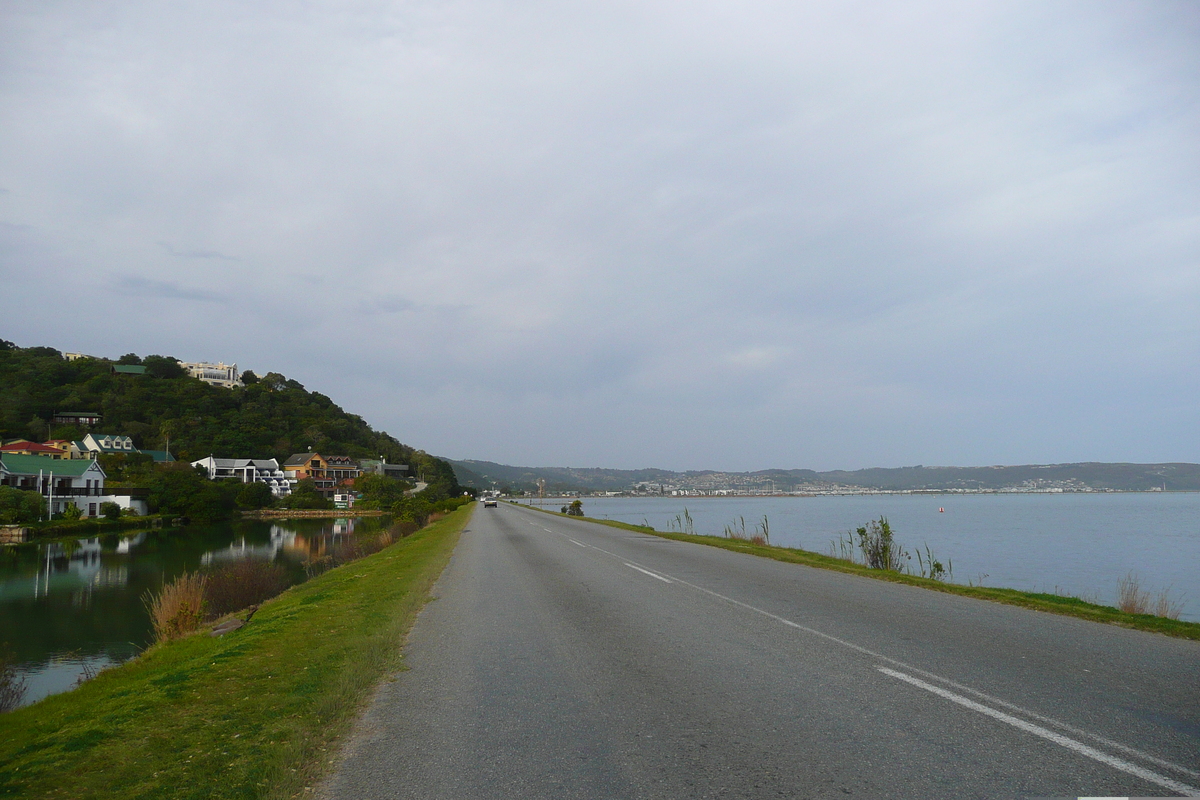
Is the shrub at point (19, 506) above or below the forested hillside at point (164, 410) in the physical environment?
below

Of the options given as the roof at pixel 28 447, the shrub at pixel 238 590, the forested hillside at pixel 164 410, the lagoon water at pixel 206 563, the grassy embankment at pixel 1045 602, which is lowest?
the lagoon water at pixel 206 563

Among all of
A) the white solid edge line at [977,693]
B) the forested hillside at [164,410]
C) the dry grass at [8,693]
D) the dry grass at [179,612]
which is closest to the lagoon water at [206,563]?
the dry grass at [8,693]

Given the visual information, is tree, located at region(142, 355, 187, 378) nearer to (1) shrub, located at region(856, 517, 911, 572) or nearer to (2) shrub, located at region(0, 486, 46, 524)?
(2) shrub, located at region(0, 486, 46, 524)

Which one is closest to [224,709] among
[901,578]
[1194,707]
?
[1194,707]

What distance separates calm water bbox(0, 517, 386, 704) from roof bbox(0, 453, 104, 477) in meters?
15.9

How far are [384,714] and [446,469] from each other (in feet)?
583

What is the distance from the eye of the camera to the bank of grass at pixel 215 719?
4.61m

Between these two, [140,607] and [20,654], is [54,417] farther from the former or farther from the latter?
[20,654]

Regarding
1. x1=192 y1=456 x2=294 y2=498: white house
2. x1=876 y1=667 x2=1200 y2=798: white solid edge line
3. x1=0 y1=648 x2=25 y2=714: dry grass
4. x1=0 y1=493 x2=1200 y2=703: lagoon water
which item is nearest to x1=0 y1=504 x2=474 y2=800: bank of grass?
x1=0 y1=648 x2=25 y2=714: dry grass

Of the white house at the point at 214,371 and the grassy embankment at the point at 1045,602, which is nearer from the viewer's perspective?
the grassy embankment at the point at 1045,602

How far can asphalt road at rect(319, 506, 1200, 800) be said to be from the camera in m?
4.08

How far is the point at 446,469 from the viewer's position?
178500 mm

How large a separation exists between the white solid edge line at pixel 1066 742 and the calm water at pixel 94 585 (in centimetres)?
1530

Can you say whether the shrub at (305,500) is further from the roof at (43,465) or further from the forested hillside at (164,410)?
the roof at (43,465)
